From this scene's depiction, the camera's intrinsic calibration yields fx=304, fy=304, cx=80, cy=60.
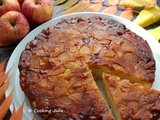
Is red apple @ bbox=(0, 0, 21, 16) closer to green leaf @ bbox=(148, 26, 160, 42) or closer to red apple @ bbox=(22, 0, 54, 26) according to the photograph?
red apple @ bbox=(22, 0, 54, 26)

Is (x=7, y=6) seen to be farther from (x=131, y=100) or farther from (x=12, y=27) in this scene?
(x=131, y=100)

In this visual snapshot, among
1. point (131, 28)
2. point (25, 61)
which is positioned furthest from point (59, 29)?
point (131, 28)

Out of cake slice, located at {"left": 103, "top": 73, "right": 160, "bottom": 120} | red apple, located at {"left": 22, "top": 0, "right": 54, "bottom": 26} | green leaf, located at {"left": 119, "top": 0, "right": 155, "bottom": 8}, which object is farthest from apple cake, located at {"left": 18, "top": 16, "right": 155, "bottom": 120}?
green leaf, located at {"left": 119, "top": 0, "right": 155, "bottom": 8}

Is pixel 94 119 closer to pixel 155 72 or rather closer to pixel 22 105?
pixel 22 105

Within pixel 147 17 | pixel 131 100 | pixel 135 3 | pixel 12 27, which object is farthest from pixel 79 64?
pixel 135 3

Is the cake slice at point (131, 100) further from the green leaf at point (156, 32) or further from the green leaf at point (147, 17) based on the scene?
the green leaf at point (147, 17)

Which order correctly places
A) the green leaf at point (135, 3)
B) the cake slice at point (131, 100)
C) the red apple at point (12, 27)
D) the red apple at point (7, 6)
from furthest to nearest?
the green leaf at point (135, 3) → the red apple at point (7, 6) → the red apple at point (12, 27) → the cake slice at point (131, 100)

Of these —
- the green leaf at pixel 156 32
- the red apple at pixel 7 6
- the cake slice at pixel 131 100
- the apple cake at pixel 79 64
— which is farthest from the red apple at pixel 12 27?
the green leaf at pixel 156 32
